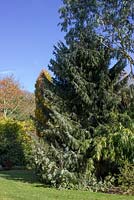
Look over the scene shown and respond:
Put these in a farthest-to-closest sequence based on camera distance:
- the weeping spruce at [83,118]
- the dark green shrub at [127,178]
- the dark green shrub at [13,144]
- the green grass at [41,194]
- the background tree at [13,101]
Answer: the background tree at [13,101] → the dark green shrub at [13,144] → the weeping spruce at [83,118] → the dark green shrub at [127,178] → the green grass at [41,194]

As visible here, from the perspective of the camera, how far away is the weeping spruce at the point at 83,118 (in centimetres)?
1354

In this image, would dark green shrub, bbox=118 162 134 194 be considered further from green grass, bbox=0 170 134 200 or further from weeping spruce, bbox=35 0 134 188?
green grass, bbox=0 170 134 200

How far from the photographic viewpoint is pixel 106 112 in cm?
1498

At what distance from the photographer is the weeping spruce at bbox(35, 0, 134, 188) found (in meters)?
13.5

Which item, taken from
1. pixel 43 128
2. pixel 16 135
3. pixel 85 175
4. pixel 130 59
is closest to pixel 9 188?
pixel 85 175

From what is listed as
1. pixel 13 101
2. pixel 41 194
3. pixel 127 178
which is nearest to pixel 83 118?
pixel 127 178

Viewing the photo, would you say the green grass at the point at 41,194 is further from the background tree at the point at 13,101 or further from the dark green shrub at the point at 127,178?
the background tree at the point at 13,101

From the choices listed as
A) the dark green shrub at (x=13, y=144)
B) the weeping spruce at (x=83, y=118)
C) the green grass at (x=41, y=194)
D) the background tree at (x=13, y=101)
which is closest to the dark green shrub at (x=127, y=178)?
the weeping spruce at (x=83, y=118)

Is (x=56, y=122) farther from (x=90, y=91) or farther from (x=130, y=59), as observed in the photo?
(x=130, y=59)

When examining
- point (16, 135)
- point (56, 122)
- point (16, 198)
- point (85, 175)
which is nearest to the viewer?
point (16, 198)

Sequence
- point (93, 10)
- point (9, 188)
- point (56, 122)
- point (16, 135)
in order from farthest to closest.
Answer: point (16, 135)
point (93, 10)
point (56, 122)
point (9, 188)

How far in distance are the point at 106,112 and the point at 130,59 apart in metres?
2.86

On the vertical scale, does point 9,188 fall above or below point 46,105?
below

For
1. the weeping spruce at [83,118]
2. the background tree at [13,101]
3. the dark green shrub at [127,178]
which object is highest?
the background tree at [13,101]
